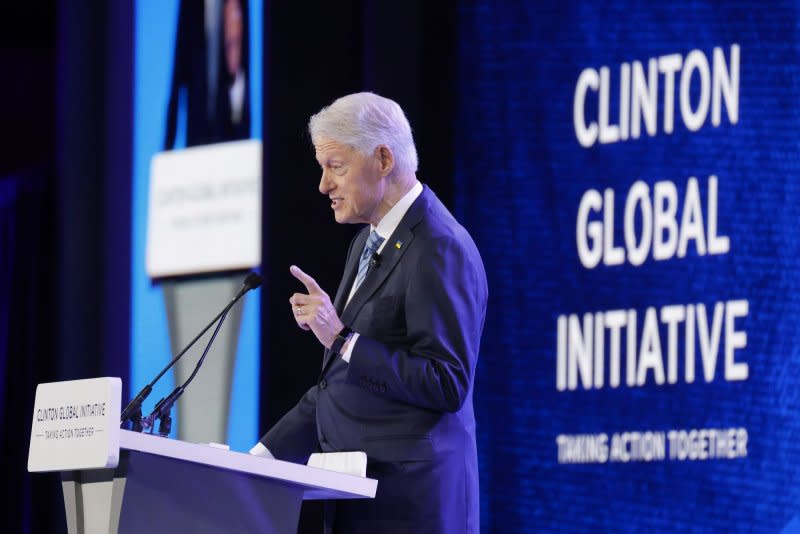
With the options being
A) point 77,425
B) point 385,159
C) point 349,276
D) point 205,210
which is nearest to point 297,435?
point 349,276

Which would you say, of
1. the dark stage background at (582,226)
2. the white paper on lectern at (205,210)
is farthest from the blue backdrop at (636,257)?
the white paper on lectern at (205,210)

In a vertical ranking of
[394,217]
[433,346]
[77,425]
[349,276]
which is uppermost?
[394,217]

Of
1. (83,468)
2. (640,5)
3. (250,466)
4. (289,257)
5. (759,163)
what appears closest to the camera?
(83,468)

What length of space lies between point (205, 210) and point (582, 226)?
1545 millimetres

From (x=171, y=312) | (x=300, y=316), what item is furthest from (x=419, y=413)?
(x=171, y=312)

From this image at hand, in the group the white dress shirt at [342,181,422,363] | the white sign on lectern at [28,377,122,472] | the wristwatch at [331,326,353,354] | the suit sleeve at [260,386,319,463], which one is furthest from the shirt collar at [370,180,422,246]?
the white sign on lectern at [28,377,122,472]

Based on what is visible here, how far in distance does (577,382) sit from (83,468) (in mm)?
2287

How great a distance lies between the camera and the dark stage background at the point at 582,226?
366 cm

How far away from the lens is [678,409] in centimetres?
378

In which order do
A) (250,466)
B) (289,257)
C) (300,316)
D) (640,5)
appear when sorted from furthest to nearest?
(289,257) → (640,5) → (300,316) → (250,466)

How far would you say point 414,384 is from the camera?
2.28 meters

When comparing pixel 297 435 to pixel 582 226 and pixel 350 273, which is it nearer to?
pixel 350 273

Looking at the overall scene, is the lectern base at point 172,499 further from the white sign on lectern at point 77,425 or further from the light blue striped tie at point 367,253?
the light blue striped tie at point 367,253

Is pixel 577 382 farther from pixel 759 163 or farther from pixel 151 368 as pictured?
pixel 151 368
